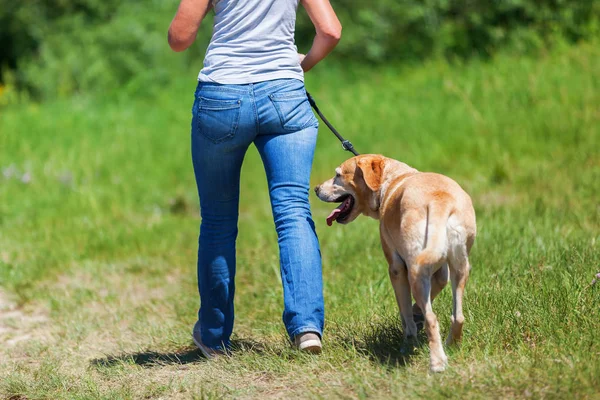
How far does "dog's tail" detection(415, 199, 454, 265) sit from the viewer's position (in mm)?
3629

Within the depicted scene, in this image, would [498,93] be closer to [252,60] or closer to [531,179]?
[531,179]

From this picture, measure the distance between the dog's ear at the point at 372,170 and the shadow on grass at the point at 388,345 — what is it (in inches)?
27.7

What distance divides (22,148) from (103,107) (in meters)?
3.05

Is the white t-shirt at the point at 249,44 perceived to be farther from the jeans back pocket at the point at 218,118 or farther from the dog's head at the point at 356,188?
the dog's head at the point at 356,188

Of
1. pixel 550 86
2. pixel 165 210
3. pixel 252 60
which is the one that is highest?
pixel 252 60

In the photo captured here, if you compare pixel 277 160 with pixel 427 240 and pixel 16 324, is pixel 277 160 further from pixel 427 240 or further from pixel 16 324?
pixel 16 324

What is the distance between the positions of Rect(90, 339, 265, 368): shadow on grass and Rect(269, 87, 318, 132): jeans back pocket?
44.1 inches

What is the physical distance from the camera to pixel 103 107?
44.1 feet

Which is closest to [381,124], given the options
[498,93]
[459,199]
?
[498,93]

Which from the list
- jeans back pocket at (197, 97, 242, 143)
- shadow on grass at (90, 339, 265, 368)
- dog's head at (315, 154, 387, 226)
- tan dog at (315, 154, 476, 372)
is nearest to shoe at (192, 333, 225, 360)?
shadow on grass at (90, 339, 265, 368)

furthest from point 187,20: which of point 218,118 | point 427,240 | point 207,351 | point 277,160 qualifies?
point 207,351

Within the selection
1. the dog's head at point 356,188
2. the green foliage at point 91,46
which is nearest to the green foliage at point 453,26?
the green foliage at point 91,46

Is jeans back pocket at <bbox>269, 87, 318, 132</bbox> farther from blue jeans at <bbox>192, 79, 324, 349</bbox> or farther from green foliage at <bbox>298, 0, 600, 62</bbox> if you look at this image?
green foliage at <bbox>298, 0, 600, 62</bbox>

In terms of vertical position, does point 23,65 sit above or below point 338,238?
above
